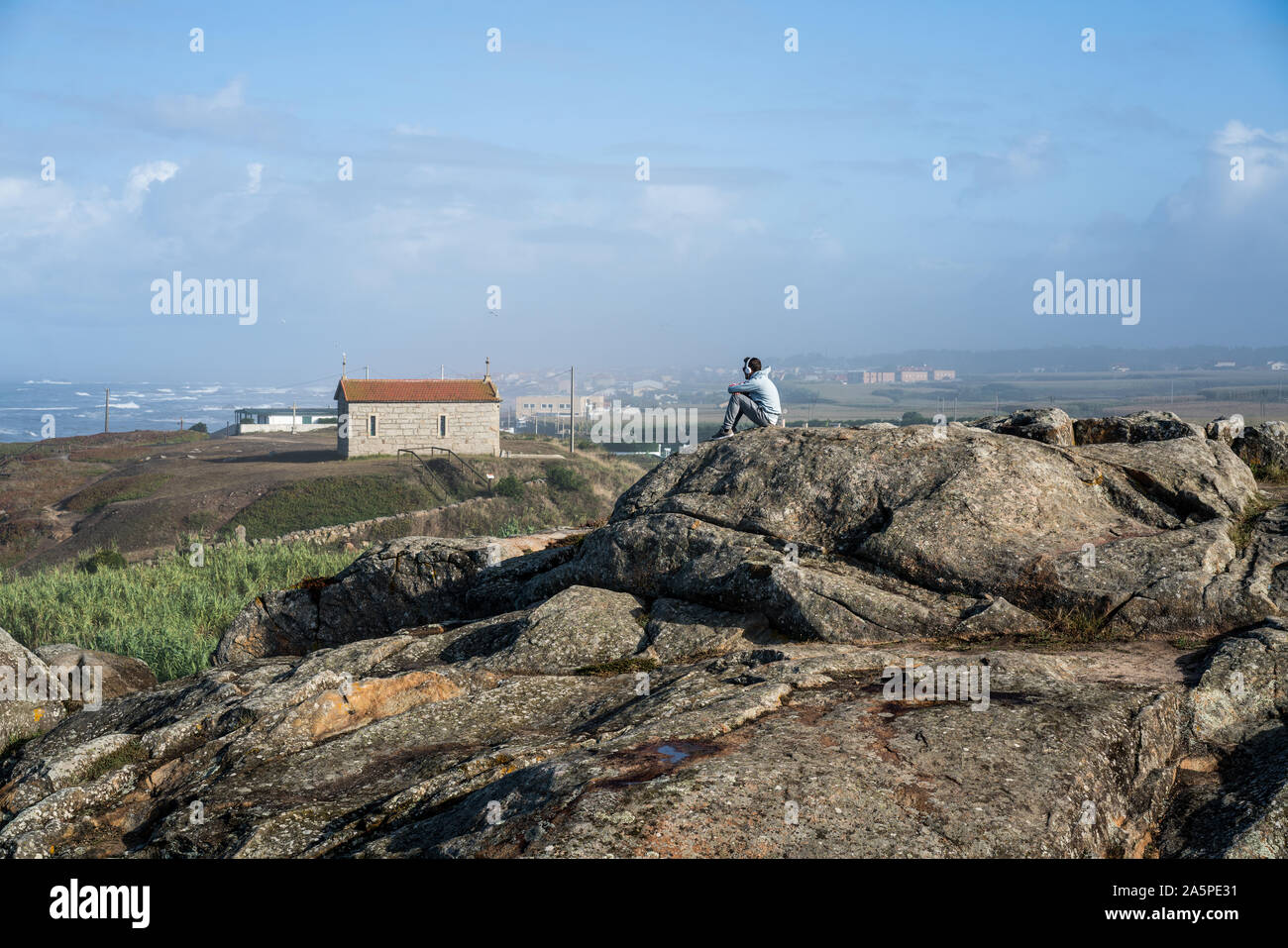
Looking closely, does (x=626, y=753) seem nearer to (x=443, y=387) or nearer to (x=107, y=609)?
(x=107, y=609)

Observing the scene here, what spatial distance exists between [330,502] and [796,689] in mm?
57805

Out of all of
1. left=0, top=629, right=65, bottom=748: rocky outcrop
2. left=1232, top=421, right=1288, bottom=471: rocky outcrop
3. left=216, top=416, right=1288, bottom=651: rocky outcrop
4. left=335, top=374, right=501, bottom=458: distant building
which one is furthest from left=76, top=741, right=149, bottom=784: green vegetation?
left=335, top=374, right=501, bottom=458: distant building

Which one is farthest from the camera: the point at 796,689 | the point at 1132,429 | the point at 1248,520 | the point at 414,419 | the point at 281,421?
the point at 281,421

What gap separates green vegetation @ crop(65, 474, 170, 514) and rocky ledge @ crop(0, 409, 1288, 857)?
5661cm

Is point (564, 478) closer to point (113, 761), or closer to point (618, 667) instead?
point (618, 667)

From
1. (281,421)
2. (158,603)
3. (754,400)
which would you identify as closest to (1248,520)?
(754,400)

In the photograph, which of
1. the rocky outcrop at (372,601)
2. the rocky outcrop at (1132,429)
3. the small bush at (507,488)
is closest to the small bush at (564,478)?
the small bush at (507,488)

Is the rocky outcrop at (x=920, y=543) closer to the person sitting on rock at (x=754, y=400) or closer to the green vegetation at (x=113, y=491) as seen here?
the person sitting on rock at (x=754, y=400)

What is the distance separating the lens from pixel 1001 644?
10539 millimetres

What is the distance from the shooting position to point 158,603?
27.9 meters

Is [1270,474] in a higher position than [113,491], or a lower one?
higher

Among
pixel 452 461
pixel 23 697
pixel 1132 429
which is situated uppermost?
pixel 1132 429

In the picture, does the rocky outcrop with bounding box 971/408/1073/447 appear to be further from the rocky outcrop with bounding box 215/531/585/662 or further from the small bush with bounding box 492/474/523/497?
the small bush with bounding box 492/474/523/497
